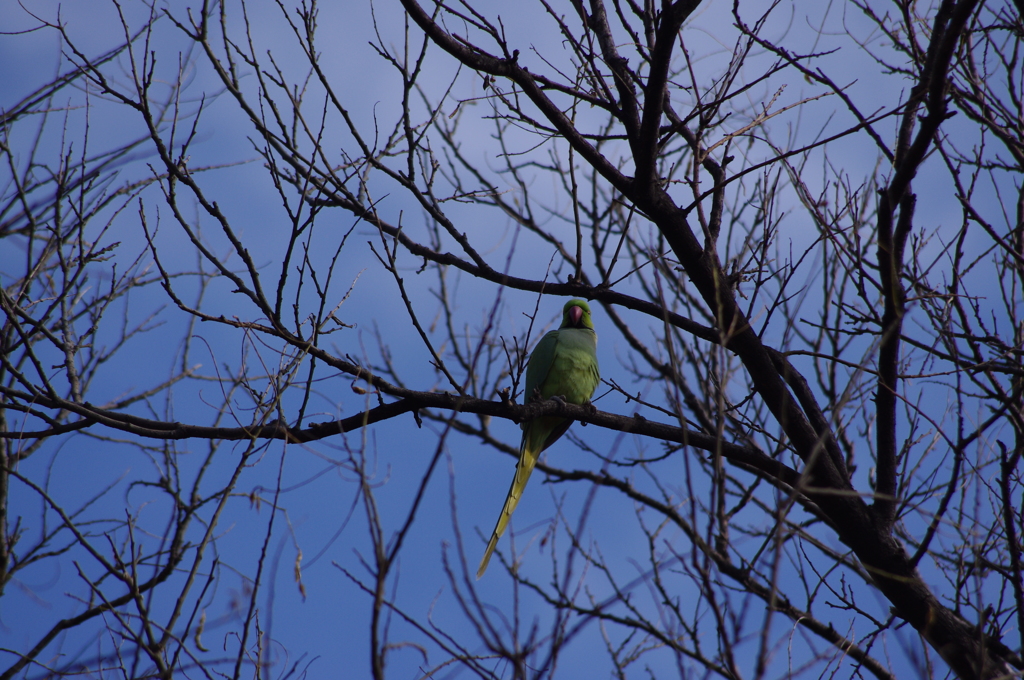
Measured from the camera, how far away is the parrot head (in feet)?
19.6

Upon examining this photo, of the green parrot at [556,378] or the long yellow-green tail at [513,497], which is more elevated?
the green parrot at [556,378]

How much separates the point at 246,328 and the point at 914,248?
369cm

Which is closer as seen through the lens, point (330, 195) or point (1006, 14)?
point (330, 195)

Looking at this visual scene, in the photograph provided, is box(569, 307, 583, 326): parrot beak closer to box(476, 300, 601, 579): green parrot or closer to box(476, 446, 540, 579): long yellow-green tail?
box(476, 300, 601, 579): green parrot

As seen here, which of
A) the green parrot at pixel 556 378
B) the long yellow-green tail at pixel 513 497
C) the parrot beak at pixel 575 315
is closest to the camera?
the long yellow-green tail at pixel 513 497

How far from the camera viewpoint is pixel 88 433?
10.5 feet

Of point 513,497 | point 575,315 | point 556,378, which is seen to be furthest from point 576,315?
point 513,497

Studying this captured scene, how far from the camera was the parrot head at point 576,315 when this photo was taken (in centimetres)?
598

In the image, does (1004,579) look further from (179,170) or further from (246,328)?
(179,170)

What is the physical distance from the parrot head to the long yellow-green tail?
5.16 ft

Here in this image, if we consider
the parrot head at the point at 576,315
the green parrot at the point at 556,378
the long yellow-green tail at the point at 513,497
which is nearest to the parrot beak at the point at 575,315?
the parrot head at the point at 576,315

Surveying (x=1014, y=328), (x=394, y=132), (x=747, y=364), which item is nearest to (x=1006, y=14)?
(x=1014, y=328)

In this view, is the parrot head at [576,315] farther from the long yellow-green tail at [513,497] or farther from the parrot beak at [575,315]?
the long yellow-green tail at [513,497]

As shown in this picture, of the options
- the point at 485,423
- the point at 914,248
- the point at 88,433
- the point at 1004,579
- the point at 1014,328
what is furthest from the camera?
the point at 485,423
